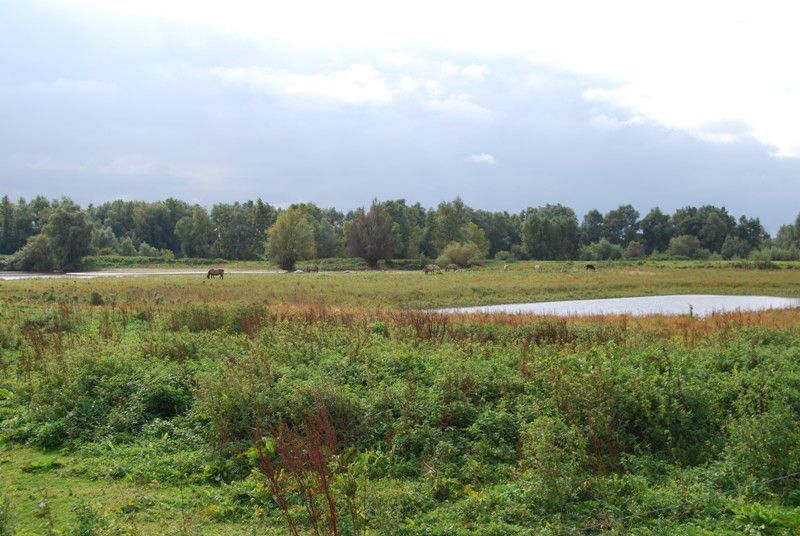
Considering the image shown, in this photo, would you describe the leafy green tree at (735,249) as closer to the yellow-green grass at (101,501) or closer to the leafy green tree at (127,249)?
the leafy green tree at (127,249)

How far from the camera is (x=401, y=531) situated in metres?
6.88

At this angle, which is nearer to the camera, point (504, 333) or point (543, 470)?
point (543, 470)

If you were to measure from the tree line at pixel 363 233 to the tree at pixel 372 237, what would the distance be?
0.55ft

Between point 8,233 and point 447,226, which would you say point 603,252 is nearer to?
point 447,226

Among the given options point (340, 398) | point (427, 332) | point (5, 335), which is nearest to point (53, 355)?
point (5, 335)

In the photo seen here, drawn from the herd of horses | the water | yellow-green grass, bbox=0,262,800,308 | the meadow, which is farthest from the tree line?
the meadow

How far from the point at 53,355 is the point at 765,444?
44.4 feet

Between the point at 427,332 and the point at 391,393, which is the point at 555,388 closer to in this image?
the point at 391,393

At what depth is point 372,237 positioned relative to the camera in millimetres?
96562

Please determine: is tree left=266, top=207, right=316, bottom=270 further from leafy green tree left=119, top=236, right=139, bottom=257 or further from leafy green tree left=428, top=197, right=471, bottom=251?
leafy green tree left=119, top=236, right=139, bottom=257

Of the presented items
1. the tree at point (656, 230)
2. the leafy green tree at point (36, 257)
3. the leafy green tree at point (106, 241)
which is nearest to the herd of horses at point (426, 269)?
the leafy green tree at point (36, 257)

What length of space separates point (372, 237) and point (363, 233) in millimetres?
1838

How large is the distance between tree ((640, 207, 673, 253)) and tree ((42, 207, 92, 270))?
408 feet

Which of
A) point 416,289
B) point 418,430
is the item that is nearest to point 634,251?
point 416,289
